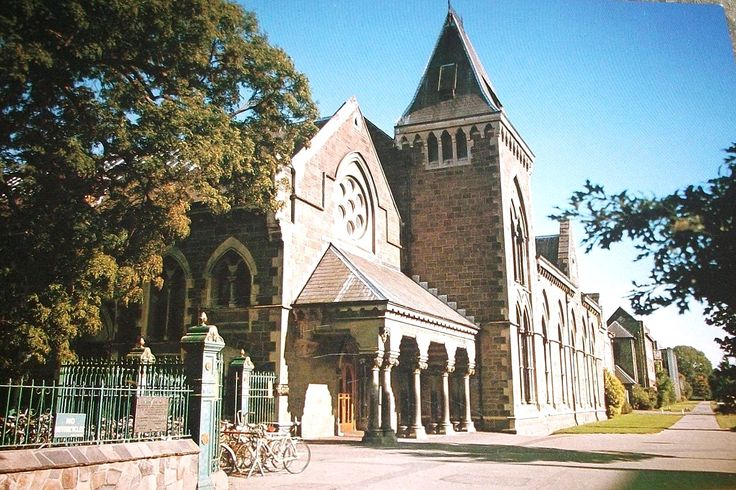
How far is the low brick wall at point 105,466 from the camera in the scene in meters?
6.53

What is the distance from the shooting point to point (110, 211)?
1197 centimetres

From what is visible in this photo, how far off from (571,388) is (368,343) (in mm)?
20041

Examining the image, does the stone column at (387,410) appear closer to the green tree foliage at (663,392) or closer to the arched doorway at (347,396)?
the arched doorway at (347,396)

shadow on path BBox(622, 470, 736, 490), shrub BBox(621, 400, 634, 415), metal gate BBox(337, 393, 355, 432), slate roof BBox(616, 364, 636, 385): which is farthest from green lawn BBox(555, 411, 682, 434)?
slate roof BBox(616, 364, 636, 385)

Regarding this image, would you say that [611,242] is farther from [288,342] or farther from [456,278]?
[456,278]

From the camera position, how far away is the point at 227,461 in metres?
10.9

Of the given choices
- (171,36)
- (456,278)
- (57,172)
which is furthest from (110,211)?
A: (456,278)

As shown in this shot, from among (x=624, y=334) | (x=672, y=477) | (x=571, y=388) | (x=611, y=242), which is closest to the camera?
(x=611, y=242)

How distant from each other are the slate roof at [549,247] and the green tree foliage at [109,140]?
27047 millimetres

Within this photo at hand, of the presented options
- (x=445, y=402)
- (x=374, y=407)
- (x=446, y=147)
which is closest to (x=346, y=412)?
(x=445, y=402)

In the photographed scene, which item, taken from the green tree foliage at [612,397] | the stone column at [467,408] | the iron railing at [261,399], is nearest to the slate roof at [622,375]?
the green tree foliage at [612,397]

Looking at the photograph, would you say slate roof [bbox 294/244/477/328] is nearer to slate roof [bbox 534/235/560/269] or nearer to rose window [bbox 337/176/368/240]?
rose window [bbox 337/176/368/240]

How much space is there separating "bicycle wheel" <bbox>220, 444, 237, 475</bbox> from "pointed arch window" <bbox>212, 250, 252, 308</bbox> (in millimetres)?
6067

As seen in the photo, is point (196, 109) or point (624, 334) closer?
point (196, 109)
